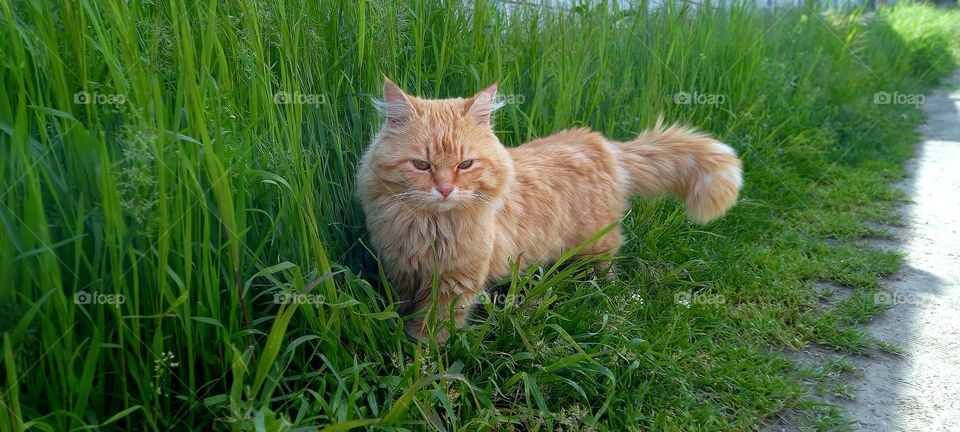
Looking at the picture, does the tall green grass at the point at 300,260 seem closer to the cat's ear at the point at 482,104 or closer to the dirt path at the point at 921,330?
the dirt path at the point at 921,330

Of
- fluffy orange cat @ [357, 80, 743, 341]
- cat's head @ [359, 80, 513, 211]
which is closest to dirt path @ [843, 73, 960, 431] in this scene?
fluffy orange cat @ [357, 80, 743, 341]

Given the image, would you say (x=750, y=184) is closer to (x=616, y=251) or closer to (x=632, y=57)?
(x=632, y=57)

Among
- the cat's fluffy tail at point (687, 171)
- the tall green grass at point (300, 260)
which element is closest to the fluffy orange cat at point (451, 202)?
the tall green grass at point (300, 260)

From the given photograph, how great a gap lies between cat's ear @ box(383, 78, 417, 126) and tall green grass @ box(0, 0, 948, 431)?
23 centimetres

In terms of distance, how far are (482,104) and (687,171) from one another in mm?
1079

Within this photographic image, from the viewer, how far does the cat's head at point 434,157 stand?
7.15 feet

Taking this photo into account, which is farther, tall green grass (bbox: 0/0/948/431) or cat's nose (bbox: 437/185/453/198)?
cat's nose (bbox: 437/185/453/198)

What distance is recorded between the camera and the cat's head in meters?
2.18

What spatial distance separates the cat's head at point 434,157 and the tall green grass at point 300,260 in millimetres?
226

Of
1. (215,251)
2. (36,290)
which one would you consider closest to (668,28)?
(215,251)

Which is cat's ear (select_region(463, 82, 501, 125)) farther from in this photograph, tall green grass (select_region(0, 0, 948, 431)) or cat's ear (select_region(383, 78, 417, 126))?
tall green grass (select_region(0, 0, 948, 431))

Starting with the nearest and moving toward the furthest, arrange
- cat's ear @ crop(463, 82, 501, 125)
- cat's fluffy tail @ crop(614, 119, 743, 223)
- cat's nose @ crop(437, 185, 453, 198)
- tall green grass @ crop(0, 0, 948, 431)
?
tall green grass @ crop(0, 0, 948, 431) → cat's nose @ crop(437, 185, 453, 198) → cat's ear @ crop(463, 82, 501, 125) → cat's fluffy tail @ crop(614, 119, 743, 223)

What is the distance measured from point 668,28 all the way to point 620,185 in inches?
69.9

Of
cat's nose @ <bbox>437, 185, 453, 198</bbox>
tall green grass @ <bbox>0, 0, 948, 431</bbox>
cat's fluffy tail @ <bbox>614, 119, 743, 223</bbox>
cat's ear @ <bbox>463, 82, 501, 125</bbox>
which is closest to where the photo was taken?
tall green grass @ <bbox>0, 0, 948, 431</bbox>
